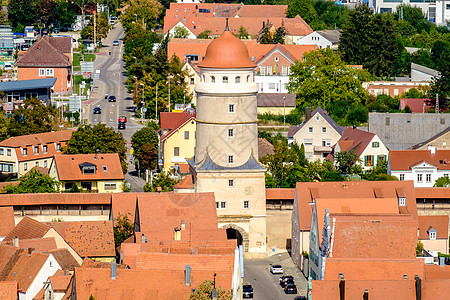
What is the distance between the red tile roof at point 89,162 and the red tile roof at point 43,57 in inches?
2131

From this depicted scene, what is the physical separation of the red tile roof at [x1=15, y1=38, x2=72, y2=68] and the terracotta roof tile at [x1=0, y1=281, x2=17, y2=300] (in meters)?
90.9

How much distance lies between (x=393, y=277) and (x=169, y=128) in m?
53.8

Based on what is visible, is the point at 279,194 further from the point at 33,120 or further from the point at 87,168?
the point at 33,120

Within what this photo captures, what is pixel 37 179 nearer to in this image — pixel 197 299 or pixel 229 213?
pixel 229 213

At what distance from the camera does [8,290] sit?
82.9 meters

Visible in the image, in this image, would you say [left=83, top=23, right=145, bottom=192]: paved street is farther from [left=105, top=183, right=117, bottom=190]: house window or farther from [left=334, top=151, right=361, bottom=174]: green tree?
[left=334, top=151, right=361, bottom=174]: green tree

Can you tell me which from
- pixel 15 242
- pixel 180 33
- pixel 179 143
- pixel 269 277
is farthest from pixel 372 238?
pixel 180 33

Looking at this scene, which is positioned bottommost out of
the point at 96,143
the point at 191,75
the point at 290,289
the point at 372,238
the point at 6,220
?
the point at 290,289

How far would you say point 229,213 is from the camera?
10438 cm

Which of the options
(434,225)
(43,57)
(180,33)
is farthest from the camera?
(180,33)

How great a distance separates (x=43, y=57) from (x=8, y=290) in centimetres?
9370

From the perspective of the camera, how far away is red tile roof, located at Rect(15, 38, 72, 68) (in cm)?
17262

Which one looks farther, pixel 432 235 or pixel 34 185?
pixel 34 185

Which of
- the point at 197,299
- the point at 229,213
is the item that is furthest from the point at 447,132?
the point at 197,299
